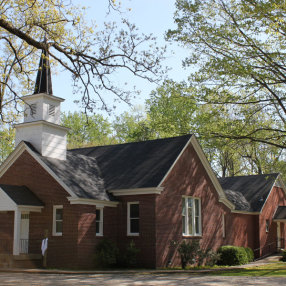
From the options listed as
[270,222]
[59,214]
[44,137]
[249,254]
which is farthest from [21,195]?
[270,222]

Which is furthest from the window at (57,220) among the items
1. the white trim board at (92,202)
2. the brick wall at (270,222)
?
the brick wall at (270,222)

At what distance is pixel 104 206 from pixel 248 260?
12.4 metres

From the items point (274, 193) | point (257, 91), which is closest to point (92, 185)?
point (257, 91)

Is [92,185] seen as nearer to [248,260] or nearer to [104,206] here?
[104,206]

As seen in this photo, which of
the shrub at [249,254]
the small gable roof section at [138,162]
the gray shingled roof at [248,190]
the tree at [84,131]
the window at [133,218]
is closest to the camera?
the window at [133,218]

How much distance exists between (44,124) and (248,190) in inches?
816

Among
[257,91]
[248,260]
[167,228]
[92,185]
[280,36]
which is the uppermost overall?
[280,36]

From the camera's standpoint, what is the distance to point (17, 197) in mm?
21984

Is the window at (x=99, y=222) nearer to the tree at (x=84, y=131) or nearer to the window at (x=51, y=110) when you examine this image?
the window at (x=51, y=110)

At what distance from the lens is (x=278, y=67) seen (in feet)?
73.9

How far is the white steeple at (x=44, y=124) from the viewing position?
78.4 ft

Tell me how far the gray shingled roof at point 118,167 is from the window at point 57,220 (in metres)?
1.56

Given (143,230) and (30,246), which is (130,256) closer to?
(143,230)

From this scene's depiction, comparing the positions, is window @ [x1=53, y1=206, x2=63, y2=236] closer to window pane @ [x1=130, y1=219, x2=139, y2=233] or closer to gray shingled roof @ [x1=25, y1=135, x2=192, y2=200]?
gray shingled roof @ [x1=25, y1=135, x2=192, y2=200]
